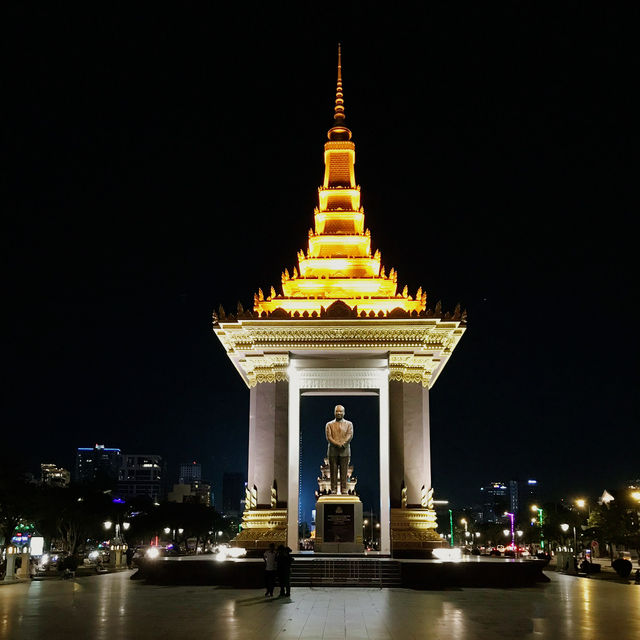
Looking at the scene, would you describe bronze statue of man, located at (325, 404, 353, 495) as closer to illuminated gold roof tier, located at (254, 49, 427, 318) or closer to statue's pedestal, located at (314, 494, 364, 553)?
statue's pedestal, located at (314, 494, 364, 553)

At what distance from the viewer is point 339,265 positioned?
122 ft

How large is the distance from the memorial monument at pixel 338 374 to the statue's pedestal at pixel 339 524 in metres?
0.05

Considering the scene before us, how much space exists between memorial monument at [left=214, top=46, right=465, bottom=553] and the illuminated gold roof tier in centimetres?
7

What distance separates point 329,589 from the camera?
25.7m

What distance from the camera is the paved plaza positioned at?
48.5 feet

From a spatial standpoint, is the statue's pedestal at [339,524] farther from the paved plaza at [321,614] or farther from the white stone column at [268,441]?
the paved plaza at [321,614]

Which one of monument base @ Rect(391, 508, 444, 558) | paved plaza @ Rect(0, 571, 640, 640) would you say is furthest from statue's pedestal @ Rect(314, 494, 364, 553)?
paved plaza @ Rect(0, 571, 640, 640)

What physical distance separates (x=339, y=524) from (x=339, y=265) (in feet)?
35.7

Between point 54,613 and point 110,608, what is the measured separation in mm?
1428

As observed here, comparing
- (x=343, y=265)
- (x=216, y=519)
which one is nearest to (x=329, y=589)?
(x=343, y=265)

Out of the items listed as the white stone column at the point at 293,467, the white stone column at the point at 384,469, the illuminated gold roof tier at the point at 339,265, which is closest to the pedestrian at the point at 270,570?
the white stone column at the point at 293,467

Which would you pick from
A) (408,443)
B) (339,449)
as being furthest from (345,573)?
(339,449)

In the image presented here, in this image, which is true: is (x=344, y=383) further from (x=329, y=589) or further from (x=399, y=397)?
(x=329, y=589)

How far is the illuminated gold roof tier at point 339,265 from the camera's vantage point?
34.8 metres
